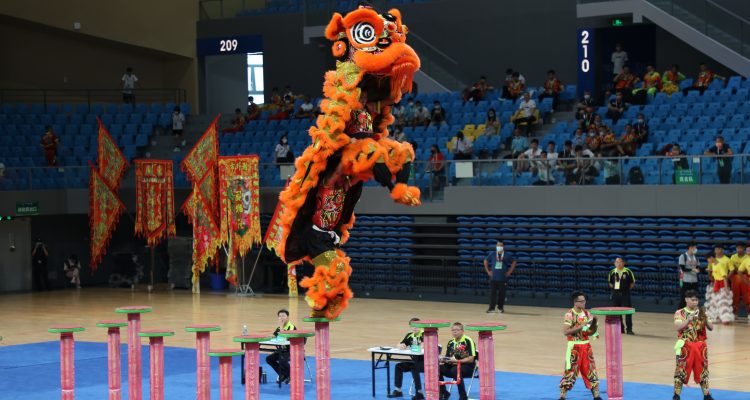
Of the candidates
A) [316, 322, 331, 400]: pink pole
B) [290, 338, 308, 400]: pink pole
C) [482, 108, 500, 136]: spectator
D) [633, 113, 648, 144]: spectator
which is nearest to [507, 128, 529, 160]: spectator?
[482, 108, 500, 136]: spectator

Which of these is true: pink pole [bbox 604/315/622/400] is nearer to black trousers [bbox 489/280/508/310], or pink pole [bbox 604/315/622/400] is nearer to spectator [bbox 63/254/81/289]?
black trousers [bbox 489/280/508/310]

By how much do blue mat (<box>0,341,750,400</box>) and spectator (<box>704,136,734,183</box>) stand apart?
766 centimetres

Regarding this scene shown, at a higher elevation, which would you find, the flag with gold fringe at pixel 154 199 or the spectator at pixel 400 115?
the spectator at pixel 400 115

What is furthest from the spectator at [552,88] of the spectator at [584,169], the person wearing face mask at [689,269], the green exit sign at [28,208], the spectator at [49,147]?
the green exit sign at [28,208]

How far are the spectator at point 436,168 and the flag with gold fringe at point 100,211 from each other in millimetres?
Answer: 8835

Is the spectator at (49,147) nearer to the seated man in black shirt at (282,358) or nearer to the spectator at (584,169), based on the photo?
the spectator at (584,169)

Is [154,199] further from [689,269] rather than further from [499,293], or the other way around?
[689,269]

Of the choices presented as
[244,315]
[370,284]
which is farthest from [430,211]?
[244,315]

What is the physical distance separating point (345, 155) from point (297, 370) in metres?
2.00

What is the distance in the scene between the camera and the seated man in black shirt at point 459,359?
16547mm

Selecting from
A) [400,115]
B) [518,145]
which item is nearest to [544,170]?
[518,145]

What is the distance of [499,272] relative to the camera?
26.2m

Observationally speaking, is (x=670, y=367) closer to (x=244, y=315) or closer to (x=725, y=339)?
(x=725, y=339)

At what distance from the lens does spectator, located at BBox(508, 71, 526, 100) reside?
1220 inches
